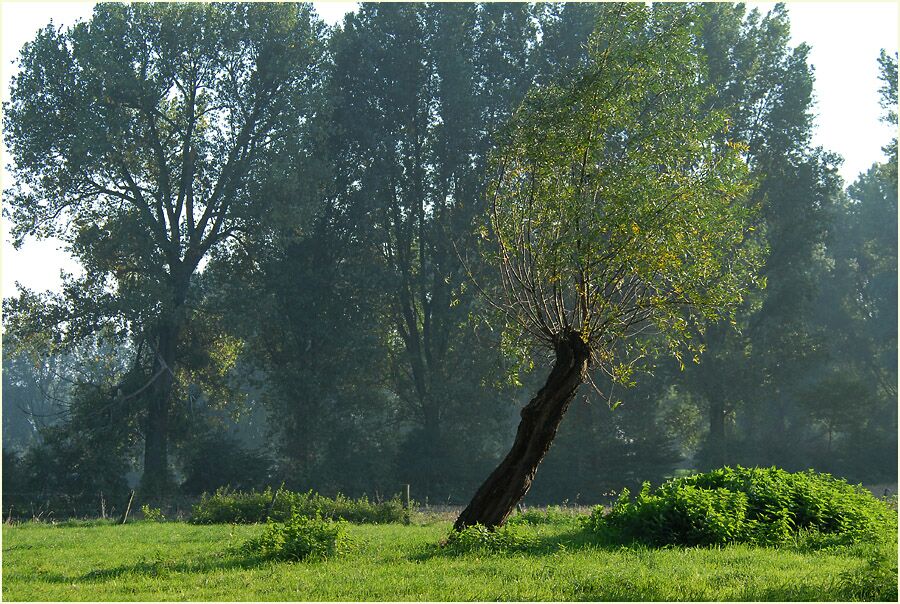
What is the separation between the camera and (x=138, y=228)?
37.0 m

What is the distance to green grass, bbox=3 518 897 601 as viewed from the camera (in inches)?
396

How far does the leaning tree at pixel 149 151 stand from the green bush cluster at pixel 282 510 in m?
13.0

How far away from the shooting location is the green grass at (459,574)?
33.0 feet

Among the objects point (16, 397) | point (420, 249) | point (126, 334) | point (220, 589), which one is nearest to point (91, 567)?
point (220, 589)

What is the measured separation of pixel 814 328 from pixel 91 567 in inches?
2111

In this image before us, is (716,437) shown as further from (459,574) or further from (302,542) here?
(459,574)

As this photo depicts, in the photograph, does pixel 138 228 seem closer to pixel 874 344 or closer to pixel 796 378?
pixel 796 378

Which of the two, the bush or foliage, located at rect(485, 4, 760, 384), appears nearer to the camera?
the bush

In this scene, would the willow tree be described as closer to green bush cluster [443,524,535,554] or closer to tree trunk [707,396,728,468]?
green bush cluster [443,524,535,554]

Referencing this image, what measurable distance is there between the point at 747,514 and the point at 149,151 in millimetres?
31739

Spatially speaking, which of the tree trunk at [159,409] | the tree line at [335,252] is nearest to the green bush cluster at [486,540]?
the tree line at [335,252]

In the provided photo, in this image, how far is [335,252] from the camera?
42.0 meters

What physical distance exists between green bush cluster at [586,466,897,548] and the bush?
4.16 metres

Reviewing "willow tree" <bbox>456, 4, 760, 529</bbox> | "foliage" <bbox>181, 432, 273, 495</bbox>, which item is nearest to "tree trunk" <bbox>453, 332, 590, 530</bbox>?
"willow tree" <bbox>456, 4, 760, 529</bbox>
